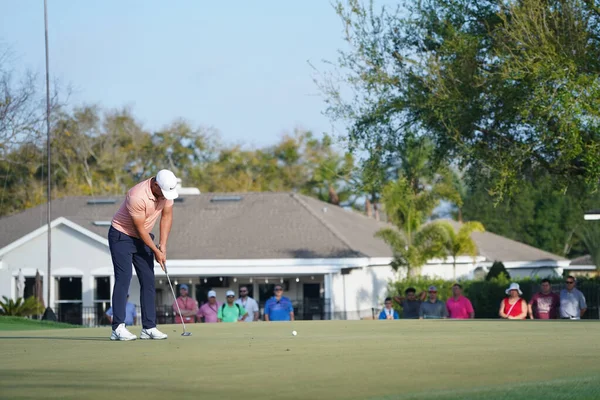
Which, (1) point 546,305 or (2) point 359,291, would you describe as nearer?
(1) point 546,305

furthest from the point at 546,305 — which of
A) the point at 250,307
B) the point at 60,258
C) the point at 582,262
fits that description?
the point at 582,262

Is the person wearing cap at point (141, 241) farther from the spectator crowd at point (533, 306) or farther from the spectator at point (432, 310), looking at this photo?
the spectator at point (432, 310)

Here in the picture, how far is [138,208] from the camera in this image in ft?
30.3

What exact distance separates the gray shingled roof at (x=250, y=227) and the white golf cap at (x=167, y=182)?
27462 millimetres

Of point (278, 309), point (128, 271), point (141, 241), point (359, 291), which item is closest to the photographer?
point (128, 271)

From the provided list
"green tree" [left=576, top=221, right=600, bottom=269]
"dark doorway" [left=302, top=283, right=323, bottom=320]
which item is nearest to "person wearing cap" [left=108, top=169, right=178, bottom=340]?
"dark doorway" [left=302, top=283, right=323, bottom=320]

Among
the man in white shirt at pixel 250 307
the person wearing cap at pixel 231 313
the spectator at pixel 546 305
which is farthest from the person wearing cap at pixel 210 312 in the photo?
the spectator at pixel 546 305

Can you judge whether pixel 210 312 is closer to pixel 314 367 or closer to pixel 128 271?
pixel 128 271

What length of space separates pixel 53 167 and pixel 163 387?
6049cm

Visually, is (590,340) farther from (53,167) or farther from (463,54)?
(53,167)

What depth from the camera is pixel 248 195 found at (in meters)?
43.9

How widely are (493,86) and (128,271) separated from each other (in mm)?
12399

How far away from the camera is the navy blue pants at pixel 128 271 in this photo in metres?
9.41

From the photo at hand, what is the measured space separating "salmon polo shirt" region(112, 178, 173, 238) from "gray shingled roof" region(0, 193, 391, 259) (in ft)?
89.5
